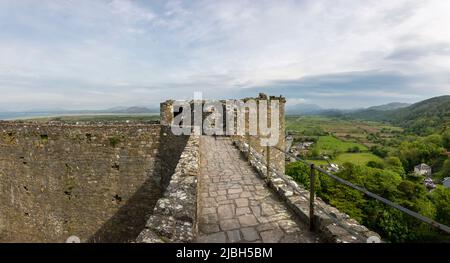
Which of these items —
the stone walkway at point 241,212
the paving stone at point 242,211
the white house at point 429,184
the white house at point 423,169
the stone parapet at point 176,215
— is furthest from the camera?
the white house at point 423,169

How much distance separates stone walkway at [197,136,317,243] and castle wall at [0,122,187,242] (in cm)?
372

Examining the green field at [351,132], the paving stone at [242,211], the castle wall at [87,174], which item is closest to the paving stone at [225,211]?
the paving stone at [242,211]

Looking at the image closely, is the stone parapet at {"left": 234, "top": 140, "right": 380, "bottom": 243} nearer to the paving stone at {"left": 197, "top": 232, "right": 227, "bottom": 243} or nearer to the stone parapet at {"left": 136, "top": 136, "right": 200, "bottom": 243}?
the paving stone at {"left": 197, "top": 232, "right": 227, "bottom": 243}

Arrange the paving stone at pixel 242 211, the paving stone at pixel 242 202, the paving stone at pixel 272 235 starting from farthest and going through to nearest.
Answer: the paving stone at pixel 242 202
the paving stone at pixel 242 211
the paving stone at pixel 272 235

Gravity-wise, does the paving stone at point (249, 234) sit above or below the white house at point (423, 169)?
above

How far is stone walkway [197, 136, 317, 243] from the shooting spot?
3.54 metres

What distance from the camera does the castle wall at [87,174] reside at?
9961 millimetres

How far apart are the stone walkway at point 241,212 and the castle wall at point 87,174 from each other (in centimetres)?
372

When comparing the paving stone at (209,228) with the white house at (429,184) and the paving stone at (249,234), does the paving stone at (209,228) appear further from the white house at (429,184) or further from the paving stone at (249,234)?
the white house at (429,184)

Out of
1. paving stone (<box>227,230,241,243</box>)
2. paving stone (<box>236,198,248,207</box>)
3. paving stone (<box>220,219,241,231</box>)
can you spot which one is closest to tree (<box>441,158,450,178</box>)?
paving stone (<box>236,198,248,207</box>)

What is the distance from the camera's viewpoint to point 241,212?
438cm
